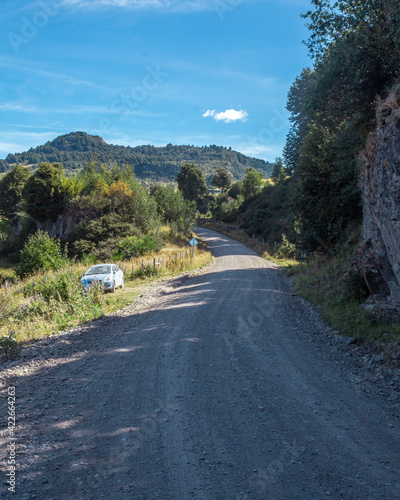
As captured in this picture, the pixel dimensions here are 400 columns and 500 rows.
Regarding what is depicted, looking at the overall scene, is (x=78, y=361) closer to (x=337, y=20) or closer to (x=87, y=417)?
(x=87, y=417)

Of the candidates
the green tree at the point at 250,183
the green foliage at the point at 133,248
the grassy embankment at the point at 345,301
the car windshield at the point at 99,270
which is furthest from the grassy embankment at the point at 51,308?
the green tree at the point at 250,183

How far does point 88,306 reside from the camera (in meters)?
12.2

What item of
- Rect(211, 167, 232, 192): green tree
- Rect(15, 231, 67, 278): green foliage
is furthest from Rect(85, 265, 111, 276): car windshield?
Rect(211, 167, 232, 192): green tree

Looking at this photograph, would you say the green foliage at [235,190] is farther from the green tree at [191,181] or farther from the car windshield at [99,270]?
the car windshield at [99,270]

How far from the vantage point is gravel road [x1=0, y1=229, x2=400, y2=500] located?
3365 mm

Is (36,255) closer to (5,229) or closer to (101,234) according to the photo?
(101,234)

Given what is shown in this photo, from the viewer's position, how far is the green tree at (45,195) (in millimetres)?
37312

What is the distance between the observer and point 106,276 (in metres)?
17.3

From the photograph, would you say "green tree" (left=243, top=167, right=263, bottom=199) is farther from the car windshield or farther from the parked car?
the car windshield

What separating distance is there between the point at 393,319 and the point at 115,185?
33.3m

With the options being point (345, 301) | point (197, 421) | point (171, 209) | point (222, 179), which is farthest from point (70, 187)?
point (222, 179)

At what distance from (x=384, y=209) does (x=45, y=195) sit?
121 ft

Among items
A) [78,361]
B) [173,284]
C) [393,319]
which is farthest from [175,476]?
[173,284]

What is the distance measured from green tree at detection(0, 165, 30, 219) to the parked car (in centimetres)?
4104
